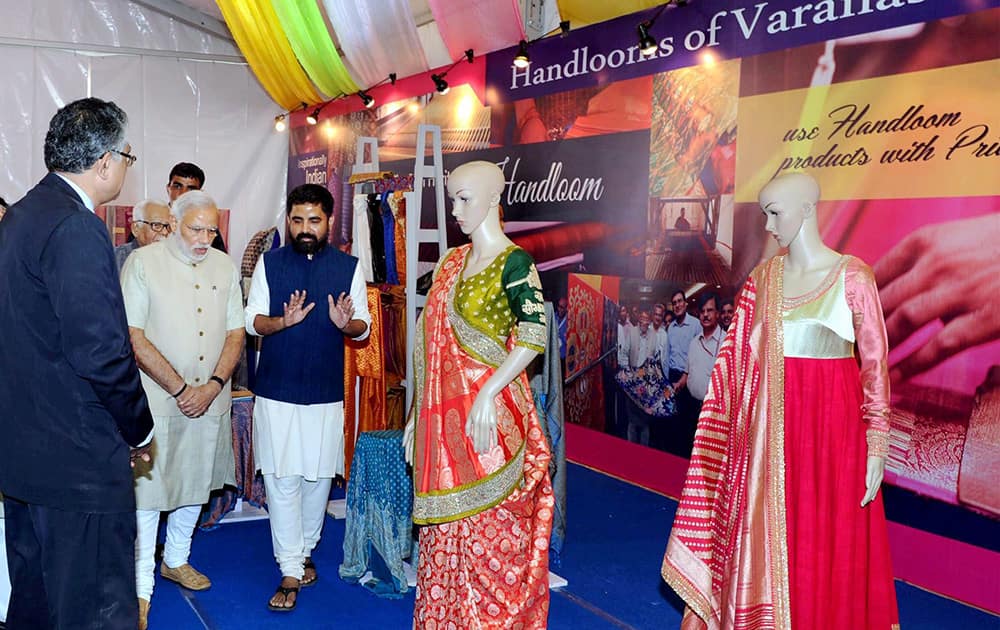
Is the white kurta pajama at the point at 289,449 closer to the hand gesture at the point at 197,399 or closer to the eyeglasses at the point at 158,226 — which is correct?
the hand gesture at the point at 197,399

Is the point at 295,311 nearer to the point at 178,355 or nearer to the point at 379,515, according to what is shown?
the point at 178,355

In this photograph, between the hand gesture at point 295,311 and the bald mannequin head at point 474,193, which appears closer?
the bald mannequin head at point 474,193

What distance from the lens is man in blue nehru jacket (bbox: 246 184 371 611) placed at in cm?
350

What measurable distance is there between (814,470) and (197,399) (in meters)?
2.21

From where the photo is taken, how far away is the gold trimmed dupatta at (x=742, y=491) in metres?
2.74

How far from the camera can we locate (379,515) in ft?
12.3

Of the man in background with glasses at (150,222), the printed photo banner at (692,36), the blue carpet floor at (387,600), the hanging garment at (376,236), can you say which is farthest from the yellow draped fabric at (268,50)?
the blue carpet floor at (387,600)

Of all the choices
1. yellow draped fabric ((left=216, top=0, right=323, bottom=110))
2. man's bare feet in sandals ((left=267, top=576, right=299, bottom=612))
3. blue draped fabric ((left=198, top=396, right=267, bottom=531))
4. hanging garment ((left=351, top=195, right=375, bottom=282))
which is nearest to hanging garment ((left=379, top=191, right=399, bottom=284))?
hanging garment ((left=351, top=195, right=375, bottom=282))

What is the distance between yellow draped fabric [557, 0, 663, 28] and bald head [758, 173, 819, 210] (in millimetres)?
2834

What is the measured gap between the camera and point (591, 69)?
5816 millimetres

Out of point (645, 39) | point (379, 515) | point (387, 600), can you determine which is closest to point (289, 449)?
point (379, 515)

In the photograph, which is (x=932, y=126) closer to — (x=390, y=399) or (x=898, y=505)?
(x=898, y=505)

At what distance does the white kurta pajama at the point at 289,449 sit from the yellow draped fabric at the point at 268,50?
493 centimetres

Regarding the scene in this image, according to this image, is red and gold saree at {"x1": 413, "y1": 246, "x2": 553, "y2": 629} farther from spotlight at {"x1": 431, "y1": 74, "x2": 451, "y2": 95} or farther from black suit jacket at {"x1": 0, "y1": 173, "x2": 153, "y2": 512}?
spotlight at {"x1": 431, "y1": 74, "x2": 451, "y2": 95}
